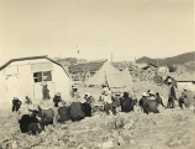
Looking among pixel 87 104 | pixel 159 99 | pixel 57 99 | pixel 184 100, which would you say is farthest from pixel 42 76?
pixel 184 100

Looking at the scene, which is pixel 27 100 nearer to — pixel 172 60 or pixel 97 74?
pixel 97 74

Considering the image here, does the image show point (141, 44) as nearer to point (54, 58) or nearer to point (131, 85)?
point (131, 85)

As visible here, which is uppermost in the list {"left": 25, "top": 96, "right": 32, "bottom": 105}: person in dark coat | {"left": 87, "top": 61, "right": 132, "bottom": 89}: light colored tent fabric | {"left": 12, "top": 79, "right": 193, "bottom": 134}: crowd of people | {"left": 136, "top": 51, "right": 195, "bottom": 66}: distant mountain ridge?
{"left": 136, "top": 51, "right": 195, "bottom": 66}: distant mountain ridge

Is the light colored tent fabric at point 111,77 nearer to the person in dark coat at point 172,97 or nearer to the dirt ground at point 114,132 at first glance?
the dirt ground at point 114,132

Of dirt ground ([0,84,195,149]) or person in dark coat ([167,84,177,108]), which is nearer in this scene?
dirt ground ([0,84,195,149])

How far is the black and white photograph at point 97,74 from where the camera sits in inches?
86.1

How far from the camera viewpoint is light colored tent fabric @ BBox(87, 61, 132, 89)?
2.25 m

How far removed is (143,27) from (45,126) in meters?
0.62

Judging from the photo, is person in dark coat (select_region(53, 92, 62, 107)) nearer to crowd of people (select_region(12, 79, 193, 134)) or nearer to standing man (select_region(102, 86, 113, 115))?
crowd of people (select_region(12, 79, 193, 134))

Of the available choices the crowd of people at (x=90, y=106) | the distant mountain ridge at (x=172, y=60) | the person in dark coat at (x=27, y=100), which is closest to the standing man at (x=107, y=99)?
the crowd of people at (x=90, y=106)

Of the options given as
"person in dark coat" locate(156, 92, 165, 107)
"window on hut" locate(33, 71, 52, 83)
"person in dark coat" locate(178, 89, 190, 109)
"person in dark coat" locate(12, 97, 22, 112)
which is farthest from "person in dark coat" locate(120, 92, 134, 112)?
"person in dark coat" locate(12, 97, 22, 112)

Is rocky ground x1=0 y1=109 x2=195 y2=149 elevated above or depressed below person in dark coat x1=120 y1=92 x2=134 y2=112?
below

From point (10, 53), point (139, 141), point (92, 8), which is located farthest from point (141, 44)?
point (10, 53)

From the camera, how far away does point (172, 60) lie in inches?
92.2
